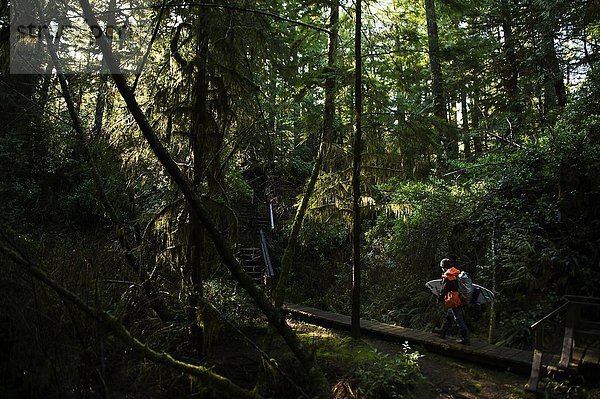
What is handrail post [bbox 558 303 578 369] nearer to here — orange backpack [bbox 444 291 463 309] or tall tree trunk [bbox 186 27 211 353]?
orange backpack [bbox 444 291 463 309]

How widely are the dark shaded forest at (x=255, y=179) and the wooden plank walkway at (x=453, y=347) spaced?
3.09ft

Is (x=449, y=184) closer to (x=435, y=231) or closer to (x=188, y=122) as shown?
(x=435, y=231)

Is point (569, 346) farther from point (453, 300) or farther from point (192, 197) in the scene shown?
point (192, 197)

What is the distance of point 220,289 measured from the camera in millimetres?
8352

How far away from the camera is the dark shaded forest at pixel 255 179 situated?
4.01 meters

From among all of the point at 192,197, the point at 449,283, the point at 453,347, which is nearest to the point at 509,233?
the point at 449,283

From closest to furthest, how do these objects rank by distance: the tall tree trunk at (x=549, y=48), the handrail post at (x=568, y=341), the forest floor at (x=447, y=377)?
1. the handrail post at (x=568, y=341)
2. the forest floor at (x=447, y=377)
3. the tall tree trunk at (x=549, y=48)

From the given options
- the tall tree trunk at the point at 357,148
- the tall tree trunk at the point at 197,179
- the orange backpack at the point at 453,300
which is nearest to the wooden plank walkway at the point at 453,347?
the orange backpack at the point at 453,300

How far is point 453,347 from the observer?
7223 mm

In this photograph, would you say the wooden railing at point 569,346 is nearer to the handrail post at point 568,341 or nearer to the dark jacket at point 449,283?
the handrail post at point 568,341

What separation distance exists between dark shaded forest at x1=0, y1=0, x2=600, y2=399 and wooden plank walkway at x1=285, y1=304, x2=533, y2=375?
3.09 ft

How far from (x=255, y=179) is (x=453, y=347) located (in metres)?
5.22

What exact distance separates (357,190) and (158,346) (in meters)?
4.26

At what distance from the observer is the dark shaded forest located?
4.01 metres
